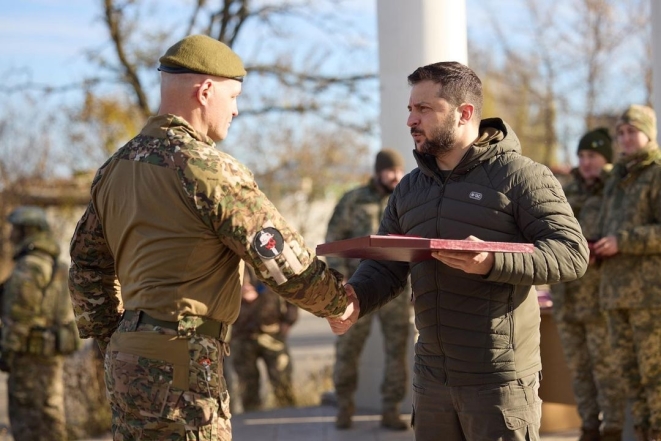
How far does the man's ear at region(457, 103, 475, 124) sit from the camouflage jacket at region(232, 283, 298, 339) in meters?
6.58

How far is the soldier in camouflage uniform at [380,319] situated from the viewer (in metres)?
7.91

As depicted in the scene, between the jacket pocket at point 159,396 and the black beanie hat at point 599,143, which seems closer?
the jacket pocket at point 159,396

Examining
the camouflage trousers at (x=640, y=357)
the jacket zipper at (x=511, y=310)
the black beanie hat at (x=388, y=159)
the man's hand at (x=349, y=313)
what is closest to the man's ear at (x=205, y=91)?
the man's hand at (x=349, y=313)

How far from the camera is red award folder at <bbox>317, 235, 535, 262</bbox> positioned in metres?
3.22

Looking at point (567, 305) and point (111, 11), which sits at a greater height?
point (111, 11)

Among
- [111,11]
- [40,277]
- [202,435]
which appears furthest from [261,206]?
[111,11]

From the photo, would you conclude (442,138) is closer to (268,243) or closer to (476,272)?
(476,272)

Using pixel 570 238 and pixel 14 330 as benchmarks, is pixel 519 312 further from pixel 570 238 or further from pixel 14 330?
pixel 14 330

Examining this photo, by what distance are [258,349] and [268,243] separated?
7003mm

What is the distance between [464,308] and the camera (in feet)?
11.9

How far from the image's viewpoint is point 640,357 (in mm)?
6363

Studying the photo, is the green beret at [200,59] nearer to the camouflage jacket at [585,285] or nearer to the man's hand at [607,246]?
the man's hand at [607,246]

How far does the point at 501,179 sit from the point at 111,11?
354 inches

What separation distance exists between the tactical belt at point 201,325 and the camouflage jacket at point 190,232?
0.02 meters
